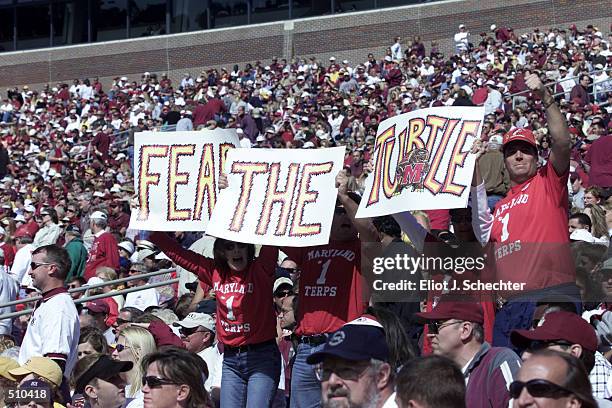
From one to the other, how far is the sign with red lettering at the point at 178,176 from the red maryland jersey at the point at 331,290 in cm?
96

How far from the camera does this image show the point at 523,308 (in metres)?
5.76

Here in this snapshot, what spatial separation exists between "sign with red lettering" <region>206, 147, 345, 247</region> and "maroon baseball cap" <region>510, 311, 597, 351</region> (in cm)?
198

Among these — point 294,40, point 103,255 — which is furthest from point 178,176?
point 294,40

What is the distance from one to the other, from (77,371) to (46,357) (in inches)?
18.9

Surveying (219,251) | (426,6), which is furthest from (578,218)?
(426,6)

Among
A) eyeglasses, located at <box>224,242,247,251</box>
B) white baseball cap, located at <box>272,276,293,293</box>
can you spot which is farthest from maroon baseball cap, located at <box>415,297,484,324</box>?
white baseball cap, located at <box>272,276,293,293</box>

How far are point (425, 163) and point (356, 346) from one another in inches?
84.6

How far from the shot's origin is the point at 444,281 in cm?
625

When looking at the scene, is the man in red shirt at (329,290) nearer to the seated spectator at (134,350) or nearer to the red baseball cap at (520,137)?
the seated spectator at (134,350)

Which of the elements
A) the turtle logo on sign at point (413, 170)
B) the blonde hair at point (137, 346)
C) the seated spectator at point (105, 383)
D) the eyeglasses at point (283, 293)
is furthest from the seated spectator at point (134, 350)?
the turtle logo on sign at point (413, 170)

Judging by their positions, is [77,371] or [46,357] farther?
[77,371]

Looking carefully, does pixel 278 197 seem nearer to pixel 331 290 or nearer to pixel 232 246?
pixel 232 246

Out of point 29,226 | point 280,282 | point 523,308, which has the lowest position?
point 29,226

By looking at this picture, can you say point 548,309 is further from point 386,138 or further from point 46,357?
point 46,357
